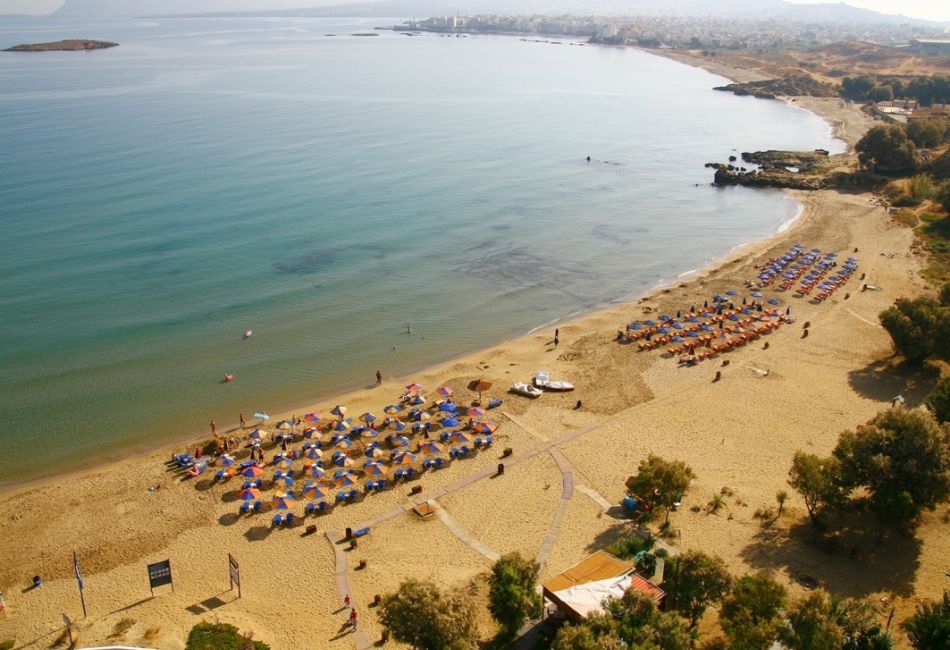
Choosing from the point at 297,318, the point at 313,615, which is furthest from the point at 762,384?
the point at 297,318

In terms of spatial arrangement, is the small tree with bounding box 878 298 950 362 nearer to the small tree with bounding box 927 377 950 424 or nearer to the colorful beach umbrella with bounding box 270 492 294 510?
the small tree with bounding box 927 377 950 424

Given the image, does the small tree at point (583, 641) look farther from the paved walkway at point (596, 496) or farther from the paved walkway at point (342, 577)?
the paved walkway at point (596, 496)

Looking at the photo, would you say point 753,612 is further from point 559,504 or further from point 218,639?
point 218,639

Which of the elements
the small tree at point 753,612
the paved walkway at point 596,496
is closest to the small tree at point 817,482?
the small tree at point 753,612

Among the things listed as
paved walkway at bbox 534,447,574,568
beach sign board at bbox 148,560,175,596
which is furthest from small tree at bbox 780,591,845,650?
beach sign board at bbox 148,560,175,596

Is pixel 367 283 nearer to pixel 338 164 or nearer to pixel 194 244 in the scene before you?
pixel 194 244

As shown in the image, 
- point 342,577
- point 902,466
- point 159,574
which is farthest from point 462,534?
point 902,466
